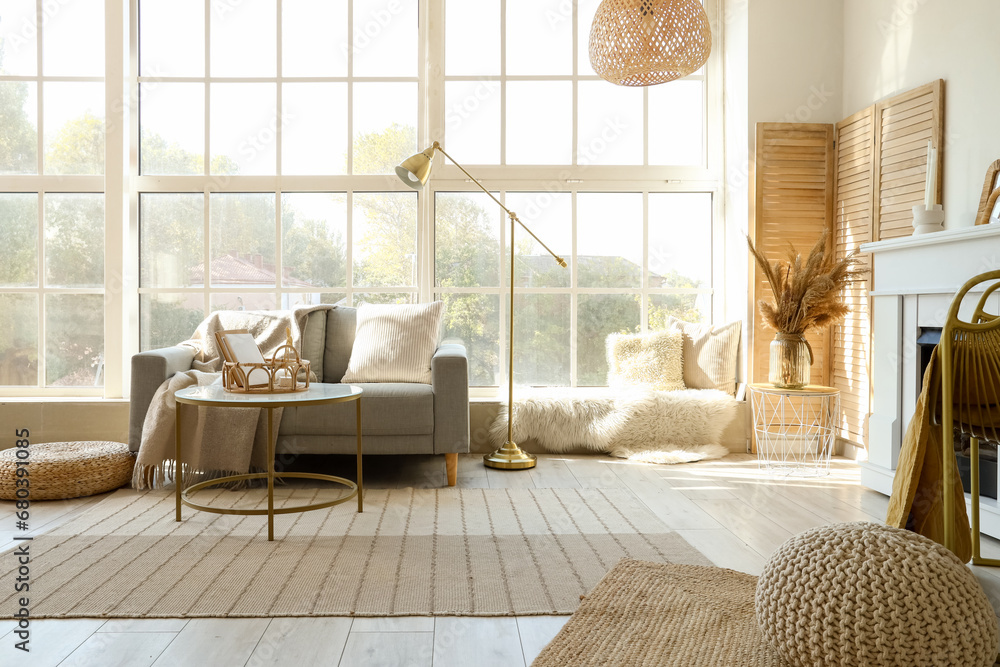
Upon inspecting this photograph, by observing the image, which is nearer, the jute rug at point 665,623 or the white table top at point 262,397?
the jute rug at point 665,623

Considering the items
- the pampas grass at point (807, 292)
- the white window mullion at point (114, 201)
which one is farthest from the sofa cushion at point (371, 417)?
the pampas grass at point (807, 292)

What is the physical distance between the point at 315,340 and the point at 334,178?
1.05 metres

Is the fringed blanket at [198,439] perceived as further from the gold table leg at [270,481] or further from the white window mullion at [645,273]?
the white window mullion at [645,273]

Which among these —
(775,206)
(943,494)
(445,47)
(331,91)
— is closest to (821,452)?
(775,206)

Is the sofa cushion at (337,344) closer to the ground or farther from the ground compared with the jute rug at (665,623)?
farther from the ground

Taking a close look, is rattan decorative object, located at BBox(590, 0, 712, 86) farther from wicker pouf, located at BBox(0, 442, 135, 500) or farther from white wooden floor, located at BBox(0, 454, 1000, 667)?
wicker pouf, located at BBox(0, 442, 135, 500)

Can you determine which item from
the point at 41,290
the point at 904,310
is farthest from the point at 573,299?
the point at 41,290

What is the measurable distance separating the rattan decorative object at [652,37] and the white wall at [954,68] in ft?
2.89

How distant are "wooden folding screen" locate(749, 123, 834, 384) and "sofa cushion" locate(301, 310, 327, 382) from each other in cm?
233

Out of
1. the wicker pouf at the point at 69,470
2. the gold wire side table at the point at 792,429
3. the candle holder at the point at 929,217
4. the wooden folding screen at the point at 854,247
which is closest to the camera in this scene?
the wicker pouf at the point at 69,470

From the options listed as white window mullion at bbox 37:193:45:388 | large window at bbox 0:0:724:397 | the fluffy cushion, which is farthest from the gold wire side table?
white window mullion at bbox 37:193:45:388

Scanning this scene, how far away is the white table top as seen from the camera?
246 centimetres

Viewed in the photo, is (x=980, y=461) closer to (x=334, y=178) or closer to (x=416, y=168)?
(x=416, y=168)

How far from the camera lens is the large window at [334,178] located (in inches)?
Answer: 166
